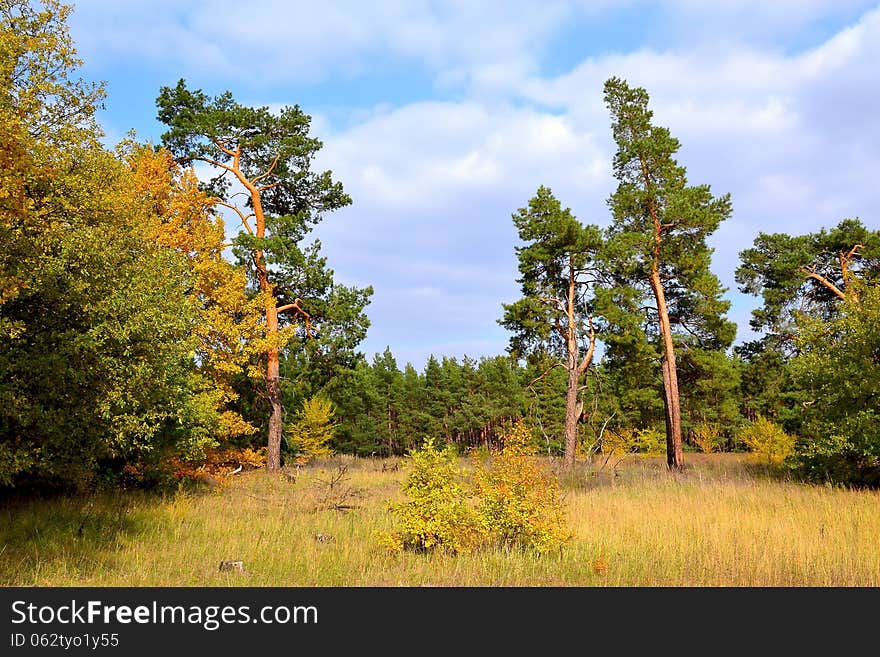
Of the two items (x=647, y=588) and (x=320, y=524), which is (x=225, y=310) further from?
(x=647, y=588)

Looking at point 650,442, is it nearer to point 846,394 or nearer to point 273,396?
point 846,394

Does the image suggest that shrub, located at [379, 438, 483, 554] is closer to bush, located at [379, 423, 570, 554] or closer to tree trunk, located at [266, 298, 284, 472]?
bush, located at [379, 423, 570, 554]

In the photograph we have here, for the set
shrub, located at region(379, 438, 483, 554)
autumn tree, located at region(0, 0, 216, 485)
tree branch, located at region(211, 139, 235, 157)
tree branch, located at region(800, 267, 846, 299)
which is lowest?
shrub, located at region(379, 438, 483, 554)

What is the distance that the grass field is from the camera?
7199 mm

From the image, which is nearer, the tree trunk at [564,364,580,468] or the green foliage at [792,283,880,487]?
the green foliage at [792,283,880,487]

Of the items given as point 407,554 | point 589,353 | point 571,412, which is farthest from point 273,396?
point 407,554

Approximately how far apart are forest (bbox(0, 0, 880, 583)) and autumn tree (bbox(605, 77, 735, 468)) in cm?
9

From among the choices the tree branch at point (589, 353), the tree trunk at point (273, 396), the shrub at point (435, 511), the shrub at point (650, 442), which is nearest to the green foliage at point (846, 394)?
the tree branch at point (589, 353)

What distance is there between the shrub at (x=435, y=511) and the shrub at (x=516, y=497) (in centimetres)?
31

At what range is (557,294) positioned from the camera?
23.5 meters

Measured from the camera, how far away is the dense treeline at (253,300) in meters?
8.80

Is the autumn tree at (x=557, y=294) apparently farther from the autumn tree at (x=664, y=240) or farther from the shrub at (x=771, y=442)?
the shrub at (x=771, y=442)

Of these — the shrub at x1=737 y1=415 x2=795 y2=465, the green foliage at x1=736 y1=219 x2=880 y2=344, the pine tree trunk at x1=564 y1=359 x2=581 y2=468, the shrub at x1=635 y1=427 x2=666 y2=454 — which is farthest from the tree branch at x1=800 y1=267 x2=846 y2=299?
the shrub at x1=635 y1=427 x2=666 y2=454

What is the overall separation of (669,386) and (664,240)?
5938 millimetres
